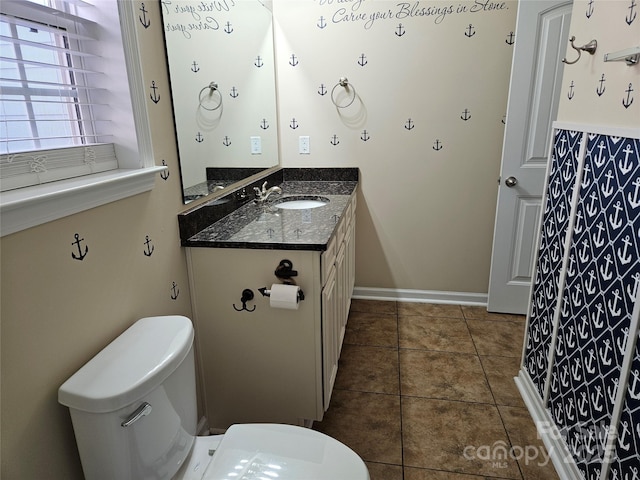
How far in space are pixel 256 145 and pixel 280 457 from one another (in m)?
1.78

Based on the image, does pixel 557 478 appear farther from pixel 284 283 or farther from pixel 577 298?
pixel 284 283

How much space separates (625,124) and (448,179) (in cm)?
157

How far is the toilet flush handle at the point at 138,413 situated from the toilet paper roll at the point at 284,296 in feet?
2.00

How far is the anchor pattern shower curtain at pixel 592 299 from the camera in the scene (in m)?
1.17

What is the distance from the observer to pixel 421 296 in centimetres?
306

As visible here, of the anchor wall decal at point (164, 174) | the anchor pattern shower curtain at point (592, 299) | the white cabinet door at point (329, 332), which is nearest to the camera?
the anchor pattern shower curtain at point (592, 299)

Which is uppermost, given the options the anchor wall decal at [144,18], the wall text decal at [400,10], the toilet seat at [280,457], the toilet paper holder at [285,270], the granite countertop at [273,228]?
the wall text decal at [400,10]

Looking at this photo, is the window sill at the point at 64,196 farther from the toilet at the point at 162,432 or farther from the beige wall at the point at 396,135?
the toilet at the point at 162,432

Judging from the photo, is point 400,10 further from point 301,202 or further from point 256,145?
point 301,202

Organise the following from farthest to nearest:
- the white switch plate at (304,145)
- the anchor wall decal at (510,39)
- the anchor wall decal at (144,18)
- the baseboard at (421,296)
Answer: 1. the baseboard at (421,296)
2. the white switch plate at (304,145)
3. the anchor wall decal at (510,39)
4. the anchor wall decal at (144,18)

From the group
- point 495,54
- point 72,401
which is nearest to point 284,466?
point 72,401

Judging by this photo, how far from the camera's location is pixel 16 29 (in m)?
0.97

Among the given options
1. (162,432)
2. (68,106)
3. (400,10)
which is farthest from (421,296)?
(68,106)

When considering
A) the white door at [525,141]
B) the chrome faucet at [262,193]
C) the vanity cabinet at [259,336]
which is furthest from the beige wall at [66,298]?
the white door at [525,141]
